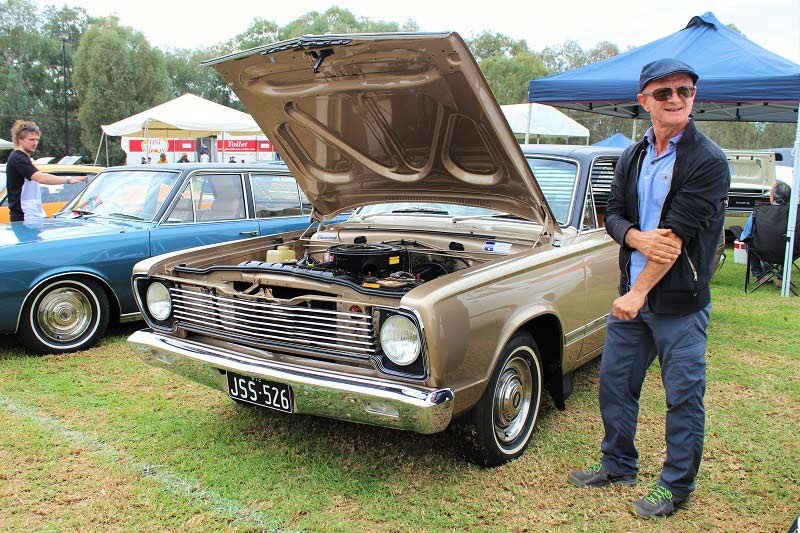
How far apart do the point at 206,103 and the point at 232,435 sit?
13103 mm

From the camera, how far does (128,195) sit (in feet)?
19.2

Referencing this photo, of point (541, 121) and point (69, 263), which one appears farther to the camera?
point (541, 121)

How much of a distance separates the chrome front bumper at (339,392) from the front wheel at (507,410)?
1.28 feet

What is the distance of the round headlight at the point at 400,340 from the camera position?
254 centimetres

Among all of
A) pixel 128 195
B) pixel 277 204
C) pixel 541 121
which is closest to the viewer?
pixel 128 195

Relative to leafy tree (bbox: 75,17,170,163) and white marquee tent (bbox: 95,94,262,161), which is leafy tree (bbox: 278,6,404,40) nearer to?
leafy tree (bbox: 75,17,170,163)

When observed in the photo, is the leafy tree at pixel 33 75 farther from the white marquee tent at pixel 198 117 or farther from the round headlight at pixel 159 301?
the round headlight at pixel 159 301

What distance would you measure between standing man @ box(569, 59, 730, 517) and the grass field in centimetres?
41

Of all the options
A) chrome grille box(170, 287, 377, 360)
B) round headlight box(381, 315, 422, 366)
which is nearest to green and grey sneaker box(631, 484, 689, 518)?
round headlight box(381, 315, 422, 366)

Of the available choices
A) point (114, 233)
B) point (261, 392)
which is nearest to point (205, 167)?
point (114, 233)

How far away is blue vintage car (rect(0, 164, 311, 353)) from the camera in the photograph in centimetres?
469

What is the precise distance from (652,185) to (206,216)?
174 inches

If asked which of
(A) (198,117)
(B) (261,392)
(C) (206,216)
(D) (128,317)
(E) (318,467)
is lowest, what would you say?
(E) (318,467)

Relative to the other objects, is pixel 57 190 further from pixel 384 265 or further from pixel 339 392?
pixel 339 392
